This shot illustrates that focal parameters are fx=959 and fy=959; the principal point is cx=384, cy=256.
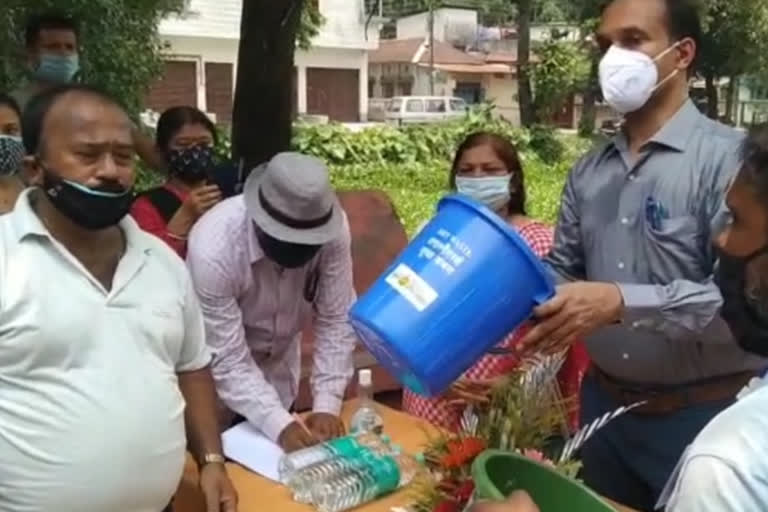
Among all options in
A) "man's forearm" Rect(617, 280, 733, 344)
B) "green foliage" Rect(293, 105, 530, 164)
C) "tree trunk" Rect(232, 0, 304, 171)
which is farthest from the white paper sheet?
"green foliage" Rect(293, 105, 530, 164)

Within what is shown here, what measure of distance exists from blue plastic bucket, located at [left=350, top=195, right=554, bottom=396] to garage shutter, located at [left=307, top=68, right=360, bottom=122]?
86.7 feet

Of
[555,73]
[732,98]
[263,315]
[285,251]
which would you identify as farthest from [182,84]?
[285,251]

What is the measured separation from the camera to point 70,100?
2.01 meters

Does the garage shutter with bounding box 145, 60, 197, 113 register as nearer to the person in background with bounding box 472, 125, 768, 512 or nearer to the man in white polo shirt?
the man in white polo shirt

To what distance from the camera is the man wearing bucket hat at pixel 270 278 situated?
7.97 feet

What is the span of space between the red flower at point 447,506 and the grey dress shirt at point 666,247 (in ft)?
1.81

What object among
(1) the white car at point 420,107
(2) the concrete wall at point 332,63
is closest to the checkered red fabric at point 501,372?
(2) the concrete wall at point 332,63

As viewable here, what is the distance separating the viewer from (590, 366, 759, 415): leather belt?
7.16 ft

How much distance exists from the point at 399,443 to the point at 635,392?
61 centimetres

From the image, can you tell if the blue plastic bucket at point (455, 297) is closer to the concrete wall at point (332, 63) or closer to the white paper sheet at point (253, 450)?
the white paper sheet at point (253, 450)

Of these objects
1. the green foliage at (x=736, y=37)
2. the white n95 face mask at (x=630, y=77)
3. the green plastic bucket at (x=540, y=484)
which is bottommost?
the green plastic bucket at (x=540, y=484)

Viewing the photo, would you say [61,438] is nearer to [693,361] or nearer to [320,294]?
[320,294]

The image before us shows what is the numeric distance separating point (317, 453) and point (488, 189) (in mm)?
1159

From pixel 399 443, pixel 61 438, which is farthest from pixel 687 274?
pixel 61 438
